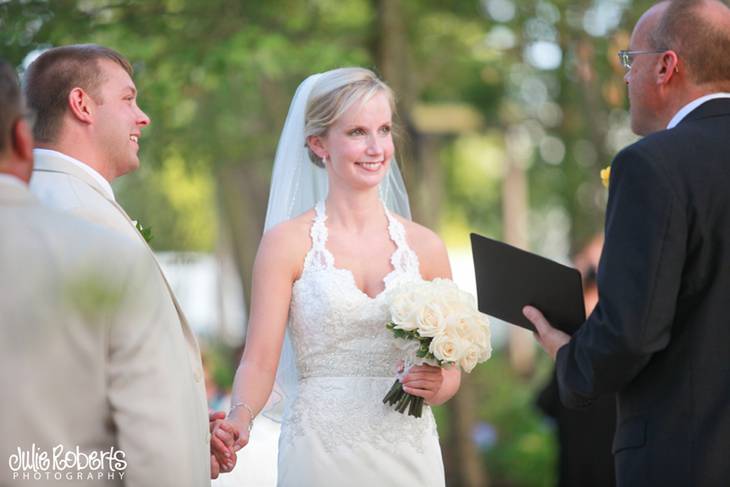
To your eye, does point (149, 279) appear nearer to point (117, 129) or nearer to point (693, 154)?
point (117, 129)

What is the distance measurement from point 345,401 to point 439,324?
61cm

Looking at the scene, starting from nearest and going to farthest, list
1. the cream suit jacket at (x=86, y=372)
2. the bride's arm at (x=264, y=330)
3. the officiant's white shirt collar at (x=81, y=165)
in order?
the cream suit jacket at (x=86, y=372) < the officiant's white shirt collar at (x=81, y=165) < the bride's arm at (x=264, y=330)

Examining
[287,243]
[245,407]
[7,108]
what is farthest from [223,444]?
[7,108]

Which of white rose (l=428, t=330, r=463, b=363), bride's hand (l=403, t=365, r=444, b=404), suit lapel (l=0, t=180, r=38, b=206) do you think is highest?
suit lapel (l=0, t=180, r=38, b=206)

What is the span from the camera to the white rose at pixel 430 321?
4.22 metres

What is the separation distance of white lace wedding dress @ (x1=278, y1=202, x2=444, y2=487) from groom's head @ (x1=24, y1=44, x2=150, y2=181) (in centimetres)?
110

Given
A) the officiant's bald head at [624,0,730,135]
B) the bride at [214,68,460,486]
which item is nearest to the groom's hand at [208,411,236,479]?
the bride at [214,68,460,486]

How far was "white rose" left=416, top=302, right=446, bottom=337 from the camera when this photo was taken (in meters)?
4.22

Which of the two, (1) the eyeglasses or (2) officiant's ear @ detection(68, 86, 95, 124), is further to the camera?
(1) the eyeglasses

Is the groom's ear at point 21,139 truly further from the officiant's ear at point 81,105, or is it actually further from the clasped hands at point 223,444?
the clasped hands at point 223,444

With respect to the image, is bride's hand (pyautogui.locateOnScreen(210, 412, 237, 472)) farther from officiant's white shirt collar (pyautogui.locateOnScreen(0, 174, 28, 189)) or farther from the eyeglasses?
the eyeglasses

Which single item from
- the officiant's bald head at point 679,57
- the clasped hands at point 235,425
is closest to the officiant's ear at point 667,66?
the officiant's bald head at point 679,57

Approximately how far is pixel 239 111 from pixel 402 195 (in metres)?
6.40

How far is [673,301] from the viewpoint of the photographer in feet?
11.5
